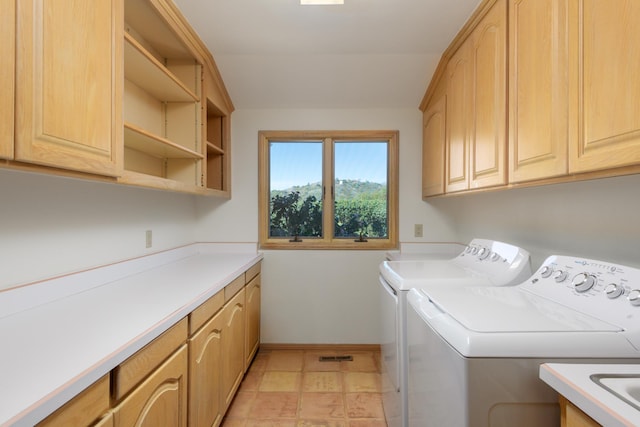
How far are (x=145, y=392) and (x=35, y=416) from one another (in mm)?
410

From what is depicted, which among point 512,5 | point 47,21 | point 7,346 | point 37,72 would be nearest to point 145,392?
point 7,346

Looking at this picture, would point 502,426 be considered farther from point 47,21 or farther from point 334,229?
point 334,229

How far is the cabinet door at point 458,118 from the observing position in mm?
1795

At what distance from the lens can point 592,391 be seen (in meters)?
0.65

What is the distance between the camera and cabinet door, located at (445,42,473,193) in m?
1.79

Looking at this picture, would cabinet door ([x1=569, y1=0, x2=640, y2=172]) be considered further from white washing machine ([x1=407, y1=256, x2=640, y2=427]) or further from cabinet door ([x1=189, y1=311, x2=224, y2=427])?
cabinet door ([x1=189, y1=311, x2=224, y2=427])

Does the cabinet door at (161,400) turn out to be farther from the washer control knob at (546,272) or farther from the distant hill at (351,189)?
the distant hill at (351,189)

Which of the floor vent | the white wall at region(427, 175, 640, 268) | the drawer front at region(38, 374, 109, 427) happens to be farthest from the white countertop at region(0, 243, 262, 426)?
the white wall at region(427, 175, 640, 268)

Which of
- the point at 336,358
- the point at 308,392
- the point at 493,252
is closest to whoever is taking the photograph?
the point at 493,252

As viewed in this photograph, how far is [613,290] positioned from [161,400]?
1520 mm

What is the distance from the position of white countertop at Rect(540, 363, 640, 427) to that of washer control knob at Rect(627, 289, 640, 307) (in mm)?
224

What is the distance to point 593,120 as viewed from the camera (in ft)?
3.02

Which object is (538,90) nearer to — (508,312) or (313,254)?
(508,312)

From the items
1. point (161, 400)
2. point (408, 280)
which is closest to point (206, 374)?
point (161, 400)
